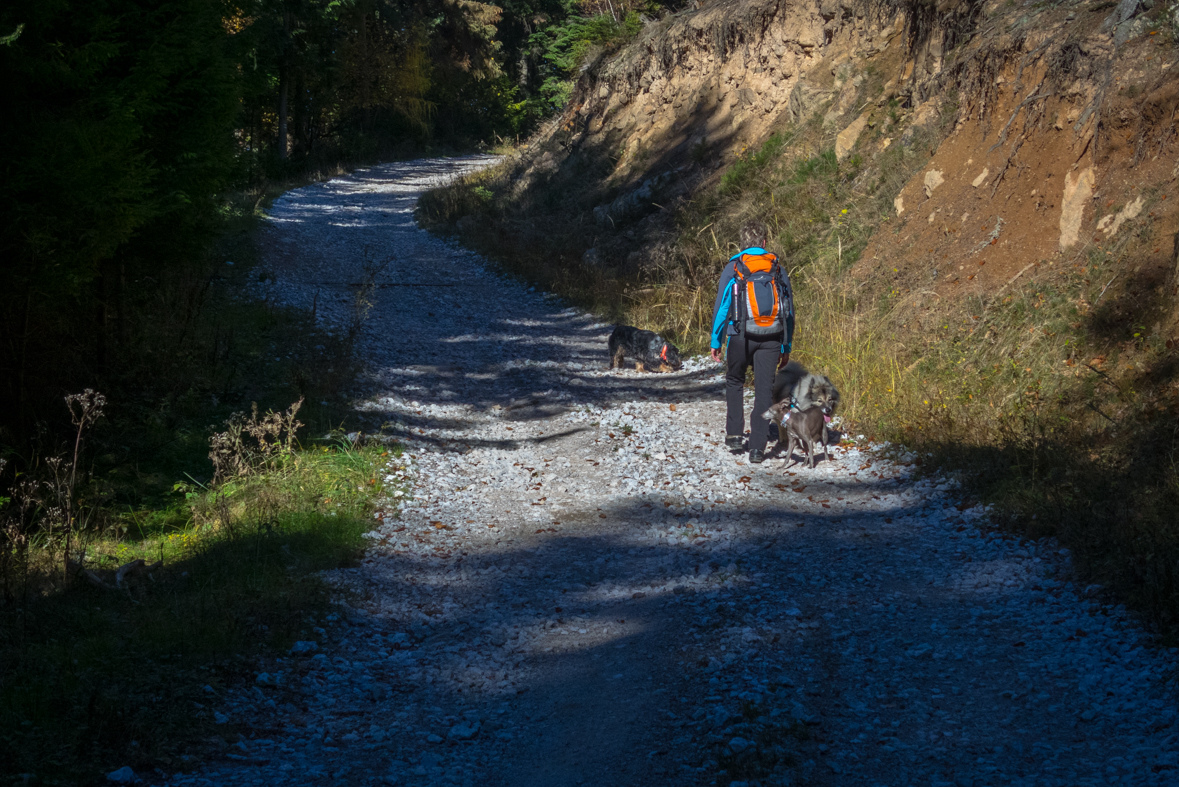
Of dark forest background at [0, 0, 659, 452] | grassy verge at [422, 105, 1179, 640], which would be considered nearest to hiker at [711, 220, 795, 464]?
grassy verge at [422, 105, 1179, 640]

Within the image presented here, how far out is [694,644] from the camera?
14.9ft

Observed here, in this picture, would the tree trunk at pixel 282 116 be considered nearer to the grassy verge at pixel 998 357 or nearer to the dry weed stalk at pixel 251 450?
the grassy verge at pixel 998 357

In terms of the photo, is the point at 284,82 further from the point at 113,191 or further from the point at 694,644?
the point at 694,644

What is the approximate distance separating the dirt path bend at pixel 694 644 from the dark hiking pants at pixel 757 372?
0.36 metres

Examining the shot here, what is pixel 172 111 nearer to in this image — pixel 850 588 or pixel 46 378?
pixel 46 378

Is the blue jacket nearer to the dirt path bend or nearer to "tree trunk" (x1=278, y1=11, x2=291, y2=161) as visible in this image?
the dirt path bend

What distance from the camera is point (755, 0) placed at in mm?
18141

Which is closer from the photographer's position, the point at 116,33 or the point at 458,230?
the point at 116,33

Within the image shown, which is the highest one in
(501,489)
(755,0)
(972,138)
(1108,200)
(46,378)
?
Result: (755,0)

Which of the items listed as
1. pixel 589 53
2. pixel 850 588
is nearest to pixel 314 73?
pixel 589 53

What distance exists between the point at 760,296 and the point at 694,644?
3.64 m

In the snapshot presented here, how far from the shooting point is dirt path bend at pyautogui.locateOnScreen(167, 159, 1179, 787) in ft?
11.6

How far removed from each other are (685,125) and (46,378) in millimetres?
15376

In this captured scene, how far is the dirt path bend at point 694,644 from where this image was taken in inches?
139
